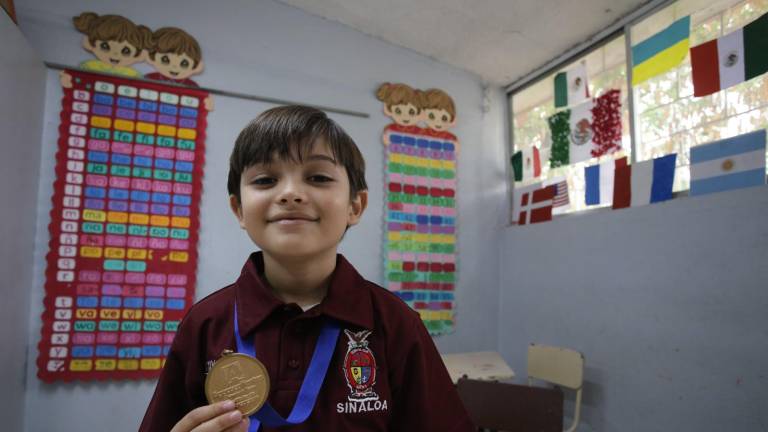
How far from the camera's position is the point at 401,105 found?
10.5 ft

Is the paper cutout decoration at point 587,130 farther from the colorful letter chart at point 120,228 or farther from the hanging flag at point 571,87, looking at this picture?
the colorful letter chart at point 120,228

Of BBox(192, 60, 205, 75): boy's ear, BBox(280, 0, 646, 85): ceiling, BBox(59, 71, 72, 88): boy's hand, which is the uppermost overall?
BBox(280, 0, 646, 85): ceiling

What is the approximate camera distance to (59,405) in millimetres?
2238

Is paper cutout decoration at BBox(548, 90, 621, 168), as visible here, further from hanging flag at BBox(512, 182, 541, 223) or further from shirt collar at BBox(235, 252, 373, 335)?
shirt collar at BBox(235, 252, 373, 335)

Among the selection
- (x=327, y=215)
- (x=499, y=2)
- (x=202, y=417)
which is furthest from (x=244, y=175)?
(x=499, y=2)

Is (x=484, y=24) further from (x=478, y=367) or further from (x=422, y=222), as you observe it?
(x=478, y=367)

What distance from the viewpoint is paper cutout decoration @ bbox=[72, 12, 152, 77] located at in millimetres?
2391

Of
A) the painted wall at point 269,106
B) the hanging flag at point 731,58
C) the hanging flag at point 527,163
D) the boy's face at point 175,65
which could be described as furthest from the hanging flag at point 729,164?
the boy's face at point 175,65

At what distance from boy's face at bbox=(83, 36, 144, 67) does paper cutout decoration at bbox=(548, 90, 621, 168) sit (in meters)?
2.79

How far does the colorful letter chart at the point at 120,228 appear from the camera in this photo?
2.27 meters

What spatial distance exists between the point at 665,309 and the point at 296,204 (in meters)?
2.15

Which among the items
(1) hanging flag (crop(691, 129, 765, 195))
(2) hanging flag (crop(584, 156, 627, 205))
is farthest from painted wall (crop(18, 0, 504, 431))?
(1) hanging flag (crop(691, 129, 765, 195))

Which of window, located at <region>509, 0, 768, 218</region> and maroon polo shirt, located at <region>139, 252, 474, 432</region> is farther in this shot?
window, located at <region>509, 0, 768, 218</region>

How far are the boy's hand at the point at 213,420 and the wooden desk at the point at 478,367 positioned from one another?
5.65ft
